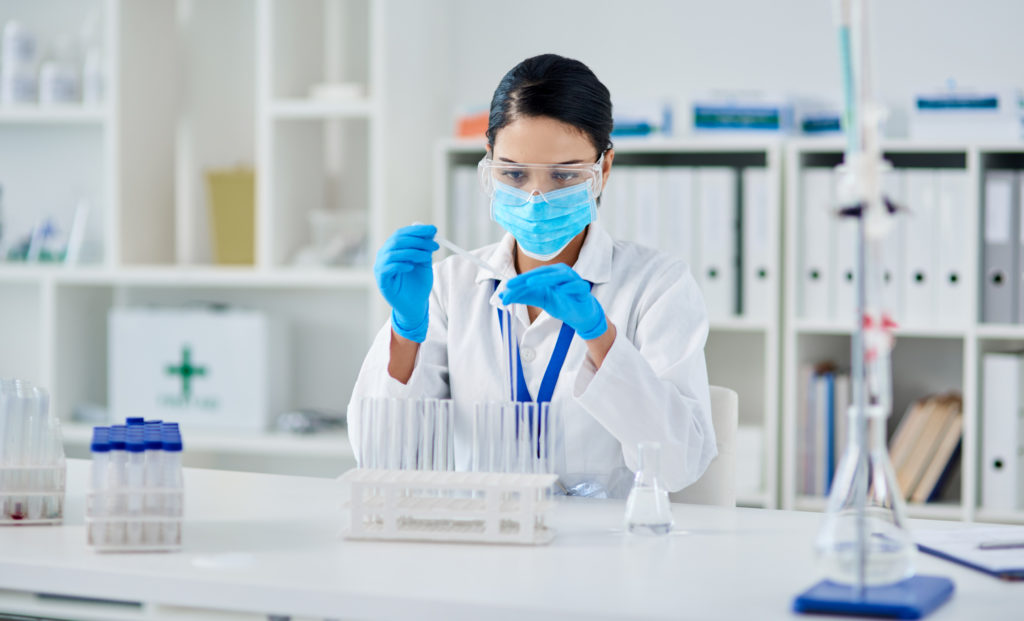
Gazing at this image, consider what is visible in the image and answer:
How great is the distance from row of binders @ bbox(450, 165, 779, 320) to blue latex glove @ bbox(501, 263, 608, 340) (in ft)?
4.42

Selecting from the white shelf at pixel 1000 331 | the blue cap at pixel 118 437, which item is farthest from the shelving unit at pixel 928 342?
the blue cap at pixel 118 437

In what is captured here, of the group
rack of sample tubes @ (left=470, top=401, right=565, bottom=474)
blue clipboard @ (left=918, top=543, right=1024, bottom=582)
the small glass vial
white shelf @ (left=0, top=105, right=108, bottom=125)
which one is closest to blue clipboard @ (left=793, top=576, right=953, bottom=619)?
blue clipboard @ (left=918, top=543, right=1024, bottom=582)

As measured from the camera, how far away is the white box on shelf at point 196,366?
118 inches

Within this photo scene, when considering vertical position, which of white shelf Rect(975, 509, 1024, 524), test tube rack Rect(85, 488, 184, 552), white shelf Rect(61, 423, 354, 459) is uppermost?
test tube rack Rect(85, 488, 184, 552)

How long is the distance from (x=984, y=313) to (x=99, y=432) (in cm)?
214

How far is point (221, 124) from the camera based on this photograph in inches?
130

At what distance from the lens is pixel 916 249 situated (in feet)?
8.73

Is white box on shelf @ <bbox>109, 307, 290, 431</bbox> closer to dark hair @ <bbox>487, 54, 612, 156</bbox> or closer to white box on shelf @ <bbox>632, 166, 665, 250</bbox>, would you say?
white box on shelf @ <bbox>632, 166, 665, 250</bbox>

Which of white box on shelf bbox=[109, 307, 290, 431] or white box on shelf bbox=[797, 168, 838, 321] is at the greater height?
white box on shelf bbox=[797, 168, 838, 321]

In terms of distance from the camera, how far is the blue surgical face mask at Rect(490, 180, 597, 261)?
166 centimetres

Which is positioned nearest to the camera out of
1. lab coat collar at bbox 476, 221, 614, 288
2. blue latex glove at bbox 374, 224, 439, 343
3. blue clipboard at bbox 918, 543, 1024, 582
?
blue clipboard at bbox 918, 543, 1024, 582

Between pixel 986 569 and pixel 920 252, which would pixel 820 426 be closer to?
pixel 920 252

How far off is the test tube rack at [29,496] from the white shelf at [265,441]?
1.50 metres

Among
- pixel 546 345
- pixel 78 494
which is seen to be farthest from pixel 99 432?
pixel 546 345
